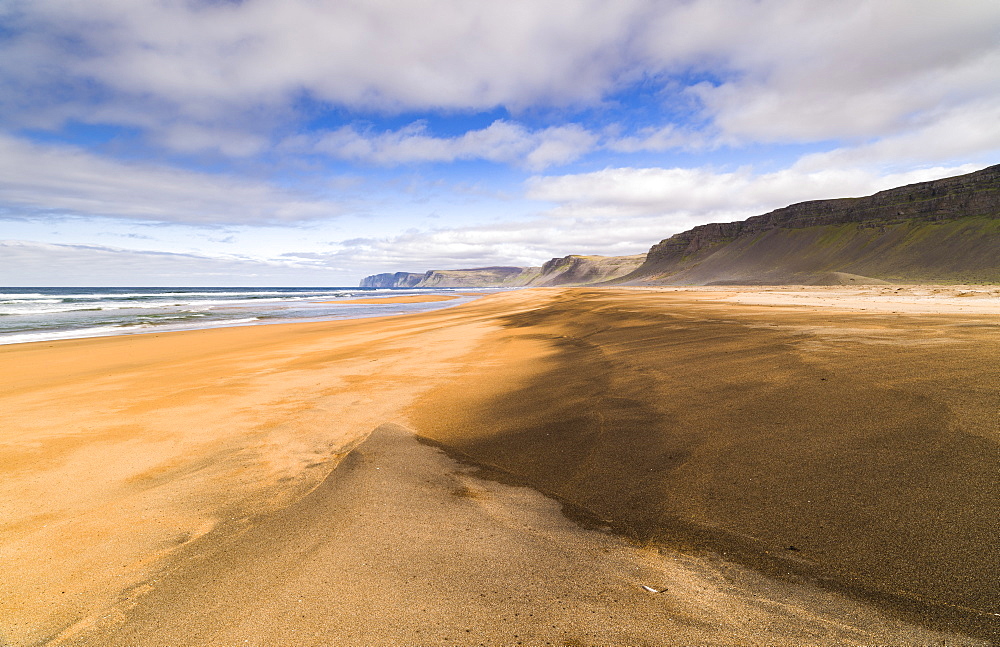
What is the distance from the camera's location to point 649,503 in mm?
3562

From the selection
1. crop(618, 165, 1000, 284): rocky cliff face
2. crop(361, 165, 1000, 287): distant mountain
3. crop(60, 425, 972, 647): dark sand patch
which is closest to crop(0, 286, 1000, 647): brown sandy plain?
crop(60, 425, 972, 647): dark sand patch

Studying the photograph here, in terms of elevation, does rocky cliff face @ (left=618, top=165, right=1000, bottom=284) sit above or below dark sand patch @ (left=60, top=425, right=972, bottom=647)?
above

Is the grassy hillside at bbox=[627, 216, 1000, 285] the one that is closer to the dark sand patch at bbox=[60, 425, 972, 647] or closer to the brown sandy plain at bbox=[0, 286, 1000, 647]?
the brown sandy plain at bbox=[0, 286, 1000, 647]

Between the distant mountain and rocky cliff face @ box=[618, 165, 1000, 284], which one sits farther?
rocky cliff face @ box=[618, 165, 1000, 284]

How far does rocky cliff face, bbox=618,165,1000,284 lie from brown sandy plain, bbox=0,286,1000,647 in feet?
254

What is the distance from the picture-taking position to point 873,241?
8050 cm

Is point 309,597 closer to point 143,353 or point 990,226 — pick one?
point 143,353

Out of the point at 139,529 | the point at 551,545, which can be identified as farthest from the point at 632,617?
the point at 139,529

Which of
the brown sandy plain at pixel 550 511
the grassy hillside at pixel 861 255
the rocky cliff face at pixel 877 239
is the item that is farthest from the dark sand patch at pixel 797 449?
the rocky cliff face at pixel 877 239

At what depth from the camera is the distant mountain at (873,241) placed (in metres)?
63.1

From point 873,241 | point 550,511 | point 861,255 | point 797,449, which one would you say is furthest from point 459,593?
point 873,241

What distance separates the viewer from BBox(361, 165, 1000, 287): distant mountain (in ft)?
207

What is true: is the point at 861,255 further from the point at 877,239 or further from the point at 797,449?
the point at 797,449

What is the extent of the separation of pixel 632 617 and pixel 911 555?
5.77ft
